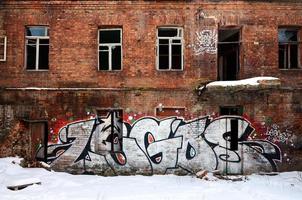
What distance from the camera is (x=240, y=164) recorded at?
15.8 meters

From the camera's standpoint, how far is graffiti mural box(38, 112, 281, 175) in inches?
619

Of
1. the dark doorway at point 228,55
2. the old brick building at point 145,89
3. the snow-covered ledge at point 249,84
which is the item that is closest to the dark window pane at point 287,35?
the old brick building at point 145,89

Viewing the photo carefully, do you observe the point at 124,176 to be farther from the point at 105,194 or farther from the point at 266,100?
the point at 266,100

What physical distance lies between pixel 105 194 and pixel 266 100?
7.30 meters

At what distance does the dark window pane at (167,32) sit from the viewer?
16219 millimetres

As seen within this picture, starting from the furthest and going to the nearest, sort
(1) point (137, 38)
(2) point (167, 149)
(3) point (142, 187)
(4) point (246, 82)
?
(1) point (137, 38)
(2) point (167, 149)
(4) point (246, 82)
(3) point (142, 187)

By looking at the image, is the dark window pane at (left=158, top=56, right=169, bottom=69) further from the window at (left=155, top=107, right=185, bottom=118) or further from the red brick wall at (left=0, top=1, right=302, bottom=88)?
the window at (left=155, top=107, right=185, bottom=118)

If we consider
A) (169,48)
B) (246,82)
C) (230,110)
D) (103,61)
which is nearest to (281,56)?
(246,82)

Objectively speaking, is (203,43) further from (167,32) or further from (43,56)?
(43,56)

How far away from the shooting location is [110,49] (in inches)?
639

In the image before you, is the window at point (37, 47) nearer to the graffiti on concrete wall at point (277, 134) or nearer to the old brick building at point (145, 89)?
the old brick building at point (145, 89)

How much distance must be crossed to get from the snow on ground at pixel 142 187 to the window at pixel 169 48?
14.1 ft

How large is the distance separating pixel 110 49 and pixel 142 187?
18.8 ft

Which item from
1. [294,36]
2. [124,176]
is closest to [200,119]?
[124,176]
